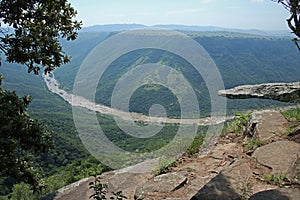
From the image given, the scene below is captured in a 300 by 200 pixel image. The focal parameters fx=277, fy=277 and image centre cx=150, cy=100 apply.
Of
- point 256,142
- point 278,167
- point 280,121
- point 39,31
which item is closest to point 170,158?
point 256,142

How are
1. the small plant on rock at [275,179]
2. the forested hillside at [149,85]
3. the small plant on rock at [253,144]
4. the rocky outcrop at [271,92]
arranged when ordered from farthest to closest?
the forested hillside at [149,85], the rocky outcrop at [271,92], the small plant on rock at [253,144], the small plant on rock at [275,179]

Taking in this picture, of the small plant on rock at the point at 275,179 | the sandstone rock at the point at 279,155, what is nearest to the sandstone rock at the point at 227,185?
the small plant on rock at the point at 275,179

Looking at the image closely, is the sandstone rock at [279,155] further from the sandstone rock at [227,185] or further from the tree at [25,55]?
the tree at [25,55]

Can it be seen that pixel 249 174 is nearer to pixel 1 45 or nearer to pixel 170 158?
pixel 170 158

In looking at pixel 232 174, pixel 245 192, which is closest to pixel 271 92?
pixel 232 174

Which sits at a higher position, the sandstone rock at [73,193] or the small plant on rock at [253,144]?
the small plant on rock at [253,144]

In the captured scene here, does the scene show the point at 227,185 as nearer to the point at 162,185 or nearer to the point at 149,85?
the point at 162,185
